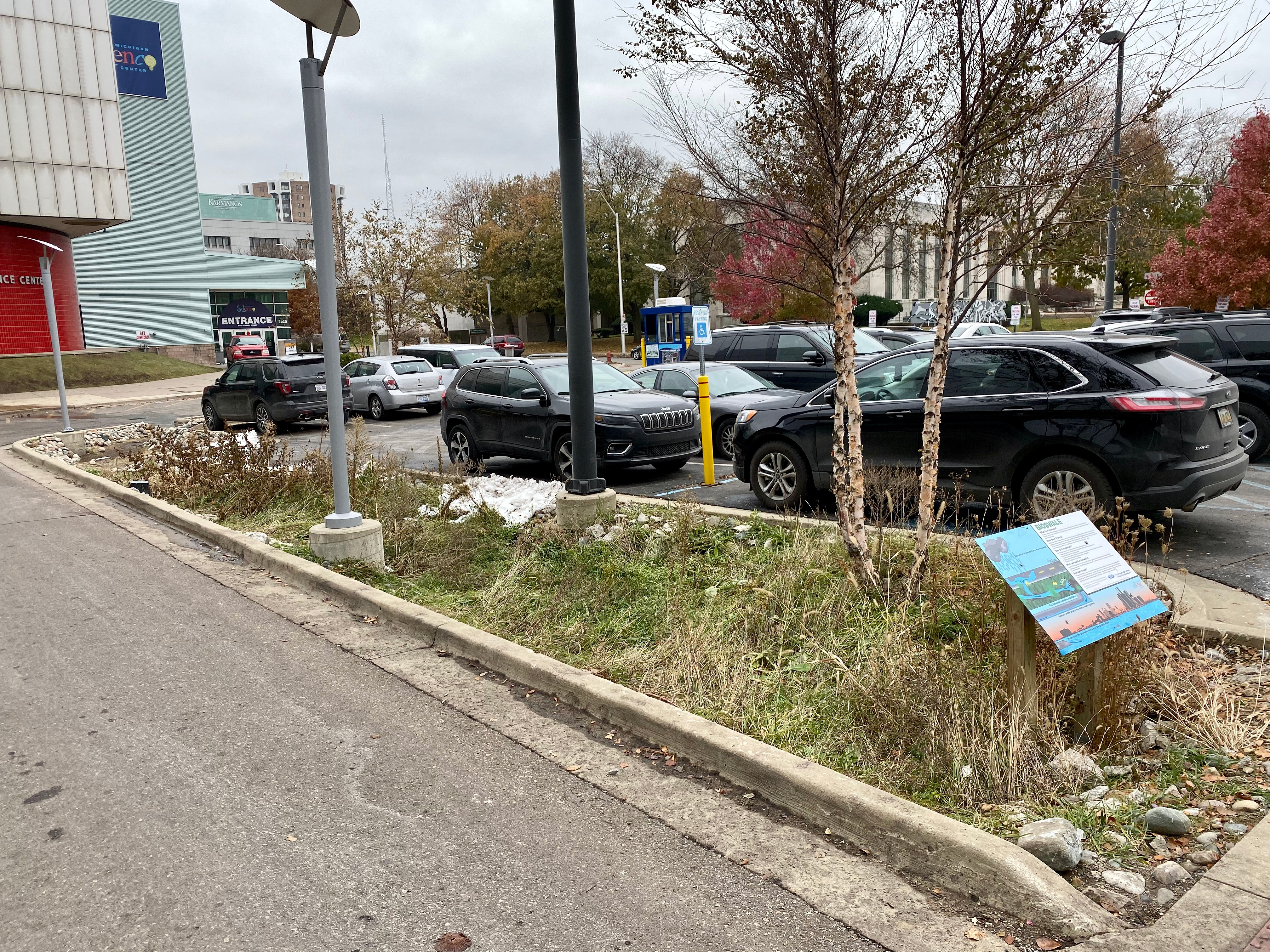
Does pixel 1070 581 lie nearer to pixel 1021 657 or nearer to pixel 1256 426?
pixel 1021 657

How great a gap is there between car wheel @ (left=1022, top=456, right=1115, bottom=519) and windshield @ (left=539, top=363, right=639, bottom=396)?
5.85 metres

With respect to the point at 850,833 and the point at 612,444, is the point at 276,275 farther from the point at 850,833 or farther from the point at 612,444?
the point at 850,833

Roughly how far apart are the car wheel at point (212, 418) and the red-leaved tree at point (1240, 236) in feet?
74.0

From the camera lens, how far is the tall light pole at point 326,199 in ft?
23.9

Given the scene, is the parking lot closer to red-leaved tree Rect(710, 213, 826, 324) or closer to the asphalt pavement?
red-leaved tree Rect(710, 213, 826, 324)

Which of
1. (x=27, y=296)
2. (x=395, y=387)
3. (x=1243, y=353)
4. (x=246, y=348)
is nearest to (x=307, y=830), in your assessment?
(x=1243, y=353)

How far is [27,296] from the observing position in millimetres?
39656

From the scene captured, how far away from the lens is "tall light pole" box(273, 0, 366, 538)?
727cm

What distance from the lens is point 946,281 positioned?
5.43 m

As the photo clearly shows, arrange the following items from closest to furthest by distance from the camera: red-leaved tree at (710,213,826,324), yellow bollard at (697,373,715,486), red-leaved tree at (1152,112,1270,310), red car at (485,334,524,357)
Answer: red-leaved tree at (710,213,826,324) < yellow bollard at (697,373,715,486) < red-leaved tree at (1152,112,1270,310) < red car at (485,334,524,357)

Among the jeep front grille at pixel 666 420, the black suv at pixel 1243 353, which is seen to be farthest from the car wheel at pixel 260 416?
the black suv at pixel 1243 353

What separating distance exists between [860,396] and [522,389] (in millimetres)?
4819

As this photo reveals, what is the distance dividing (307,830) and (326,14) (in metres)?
5.92

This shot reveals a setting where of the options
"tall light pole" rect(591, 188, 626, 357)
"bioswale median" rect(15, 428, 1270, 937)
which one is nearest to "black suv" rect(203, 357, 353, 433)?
"bioswale median" rect(15, 428, 1270, 937)
